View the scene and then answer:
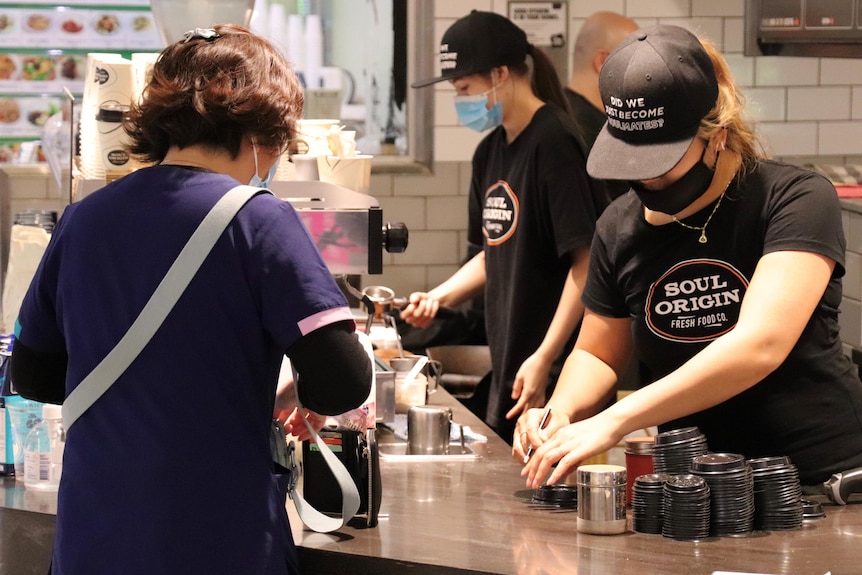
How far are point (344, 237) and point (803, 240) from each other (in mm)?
1043

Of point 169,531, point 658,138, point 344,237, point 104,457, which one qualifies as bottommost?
point 169,531

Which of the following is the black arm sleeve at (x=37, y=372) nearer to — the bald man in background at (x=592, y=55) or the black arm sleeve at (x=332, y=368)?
the black arm sleeve at (x=332, y=368)

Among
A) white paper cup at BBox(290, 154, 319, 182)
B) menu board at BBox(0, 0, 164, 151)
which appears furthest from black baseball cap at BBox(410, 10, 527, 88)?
menu board at BBox(0, 0, 164, 151)

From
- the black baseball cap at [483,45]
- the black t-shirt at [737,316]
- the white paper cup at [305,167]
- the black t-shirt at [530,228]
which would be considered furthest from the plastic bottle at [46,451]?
the black baseball cap at [483,45]

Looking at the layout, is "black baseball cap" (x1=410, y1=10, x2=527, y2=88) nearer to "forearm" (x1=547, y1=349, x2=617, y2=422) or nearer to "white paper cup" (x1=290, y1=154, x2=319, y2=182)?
"white paper cup" (x1=290, y1=154, x2=319, y2=182)

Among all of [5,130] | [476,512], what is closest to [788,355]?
[476,512]

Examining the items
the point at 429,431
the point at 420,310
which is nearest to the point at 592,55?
the point at 420,310

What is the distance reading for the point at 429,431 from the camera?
2748 mm

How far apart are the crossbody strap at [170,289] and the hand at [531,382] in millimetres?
1838

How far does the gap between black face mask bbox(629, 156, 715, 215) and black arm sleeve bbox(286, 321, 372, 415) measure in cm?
71

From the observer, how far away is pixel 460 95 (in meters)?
3.86

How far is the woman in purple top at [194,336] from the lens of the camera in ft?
5.79

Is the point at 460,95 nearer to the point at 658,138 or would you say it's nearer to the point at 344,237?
the point at 344,237

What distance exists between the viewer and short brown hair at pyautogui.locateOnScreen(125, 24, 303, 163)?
6.01 ft
